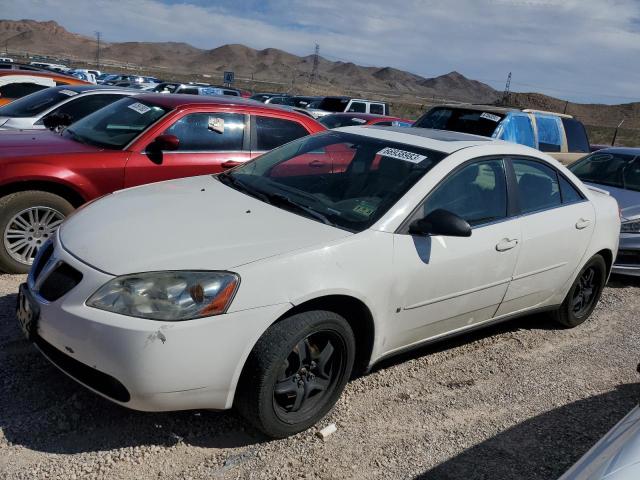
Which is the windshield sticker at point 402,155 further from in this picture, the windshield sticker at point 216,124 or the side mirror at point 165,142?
the windshield sticker at point 216,124

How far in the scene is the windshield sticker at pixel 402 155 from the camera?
383 cm

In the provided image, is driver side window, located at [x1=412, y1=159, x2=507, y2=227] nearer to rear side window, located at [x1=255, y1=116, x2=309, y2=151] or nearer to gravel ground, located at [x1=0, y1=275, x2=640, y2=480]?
gravel ground, located at [x1=0, y1=275, x2=640, y2=480]

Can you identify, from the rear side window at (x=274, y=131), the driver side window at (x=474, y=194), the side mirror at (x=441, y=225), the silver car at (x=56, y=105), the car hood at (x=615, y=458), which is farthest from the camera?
the silver car at (x=56, y=105)

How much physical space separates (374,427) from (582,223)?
2.47m

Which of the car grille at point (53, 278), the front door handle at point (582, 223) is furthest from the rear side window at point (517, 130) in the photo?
the car grille at point (53, 278)

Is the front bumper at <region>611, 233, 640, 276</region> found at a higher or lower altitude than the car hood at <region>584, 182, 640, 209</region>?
lower

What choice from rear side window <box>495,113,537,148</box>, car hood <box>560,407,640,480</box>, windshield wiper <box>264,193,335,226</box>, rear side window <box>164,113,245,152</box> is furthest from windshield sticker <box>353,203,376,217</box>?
rear side window <box>495,113,537,148</box>

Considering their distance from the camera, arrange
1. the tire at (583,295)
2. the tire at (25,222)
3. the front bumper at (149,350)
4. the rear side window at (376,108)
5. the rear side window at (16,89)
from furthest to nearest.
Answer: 1. the rear side window at (376,108)
2. the rear side window at (16,89)
3. the tire at (583,295)
4. the tire at (25,222)
5. the front bumper at (149,350)

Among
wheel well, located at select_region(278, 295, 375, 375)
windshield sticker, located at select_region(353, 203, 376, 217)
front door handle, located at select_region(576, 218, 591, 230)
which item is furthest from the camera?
front door handle, located at select_region(576, 218, 591, 230)

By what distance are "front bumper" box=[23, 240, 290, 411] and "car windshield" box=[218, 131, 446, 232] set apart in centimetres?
89

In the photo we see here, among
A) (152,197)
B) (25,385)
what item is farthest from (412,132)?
(25,385)

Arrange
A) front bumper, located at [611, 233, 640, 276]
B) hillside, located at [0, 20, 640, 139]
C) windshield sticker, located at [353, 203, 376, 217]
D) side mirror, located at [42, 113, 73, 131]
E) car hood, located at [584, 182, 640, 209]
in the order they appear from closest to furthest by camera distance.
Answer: windshield sticker, located at [353, 203, 376, 217] → side mirror, located at [42, 113, 73, 131] → front bumper, located at [611, 233, 640, 276] → car hood, located at [584, 182, 640, 209] → hillside, located at [0, 20, 640, 139]

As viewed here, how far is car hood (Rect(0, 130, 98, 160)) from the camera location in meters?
4.97

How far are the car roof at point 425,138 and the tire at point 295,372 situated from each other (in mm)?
1474
